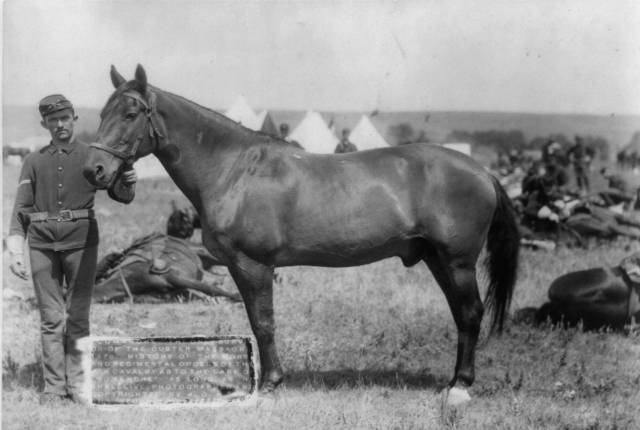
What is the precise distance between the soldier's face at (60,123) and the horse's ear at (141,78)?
73 centimetres

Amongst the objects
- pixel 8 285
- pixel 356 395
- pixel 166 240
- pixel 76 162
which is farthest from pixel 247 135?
pixel 8 285

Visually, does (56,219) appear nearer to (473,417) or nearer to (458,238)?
(458,238)

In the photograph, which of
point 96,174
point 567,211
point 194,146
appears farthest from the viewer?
point 567,211

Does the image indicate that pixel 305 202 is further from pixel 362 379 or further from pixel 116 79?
pixel 362 379

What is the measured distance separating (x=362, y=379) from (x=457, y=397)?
0.88 m

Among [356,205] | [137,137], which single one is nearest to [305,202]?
[356,205]

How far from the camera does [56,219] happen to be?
15.8 ft

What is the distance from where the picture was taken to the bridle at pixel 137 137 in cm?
440

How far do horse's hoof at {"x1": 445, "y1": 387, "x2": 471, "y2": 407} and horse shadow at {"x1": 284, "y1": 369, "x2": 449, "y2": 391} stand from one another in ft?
1.10

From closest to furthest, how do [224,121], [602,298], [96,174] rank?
[96,174] → [224,121] → [602,298]

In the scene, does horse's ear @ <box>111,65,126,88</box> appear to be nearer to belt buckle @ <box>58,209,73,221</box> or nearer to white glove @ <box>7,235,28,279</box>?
belt buckle @ <box>58,209,73,221</box>

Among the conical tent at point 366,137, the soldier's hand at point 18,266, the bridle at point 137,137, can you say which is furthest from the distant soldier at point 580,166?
the soldier's hand at point 18,266

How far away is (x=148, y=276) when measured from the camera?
773 centimetres

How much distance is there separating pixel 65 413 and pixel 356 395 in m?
2.19
